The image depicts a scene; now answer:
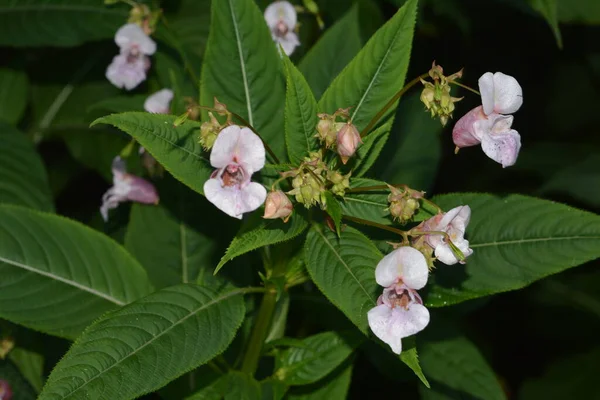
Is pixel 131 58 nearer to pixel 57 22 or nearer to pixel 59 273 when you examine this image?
pixel 57 22

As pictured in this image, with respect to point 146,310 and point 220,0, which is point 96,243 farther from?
point 220,0

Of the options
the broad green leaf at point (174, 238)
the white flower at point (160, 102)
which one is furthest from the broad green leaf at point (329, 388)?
the white flower at point (160, 102)

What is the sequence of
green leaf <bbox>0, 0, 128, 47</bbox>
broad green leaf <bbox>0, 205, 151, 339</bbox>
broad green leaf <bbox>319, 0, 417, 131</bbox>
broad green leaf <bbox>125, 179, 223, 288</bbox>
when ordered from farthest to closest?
green leaf <bbox>0, 0, 128, 47</bbox>, broad green leaf <bbox>125, 179, 223, 288</bbox>, broad green leaf <bbox>0, 205, 151, 339</bbox>, broad green leaf <bbox>319, 0, 417, 131</bbox>

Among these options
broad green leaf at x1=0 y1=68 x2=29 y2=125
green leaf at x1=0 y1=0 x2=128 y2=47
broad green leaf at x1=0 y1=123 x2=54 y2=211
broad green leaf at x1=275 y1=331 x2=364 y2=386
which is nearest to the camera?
broad green leaf at x1=275 y1=331 x2=364 y2=386

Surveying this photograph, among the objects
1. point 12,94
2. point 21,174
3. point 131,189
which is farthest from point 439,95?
point 12,94

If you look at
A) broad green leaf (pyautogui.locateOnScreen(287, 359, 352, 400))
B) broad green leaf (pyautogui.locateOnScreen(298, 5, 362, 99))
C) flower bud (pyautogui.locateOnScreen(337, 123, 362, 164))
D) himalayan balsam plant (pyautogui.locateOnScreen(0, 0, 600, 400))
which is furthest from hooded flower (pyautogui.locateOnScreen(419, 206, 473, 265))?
broad green leaf (pyautogui.locateOnScreen(298, 5, 362, 99))

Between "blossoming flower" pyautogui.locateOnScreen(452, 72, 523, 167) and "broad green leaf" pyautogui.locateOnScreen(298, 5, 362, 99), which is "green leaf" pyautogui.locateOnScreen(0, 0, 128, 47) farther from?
"blossoming flower" pyautogui.locateOnScreen(452, 72, 523, 167)
